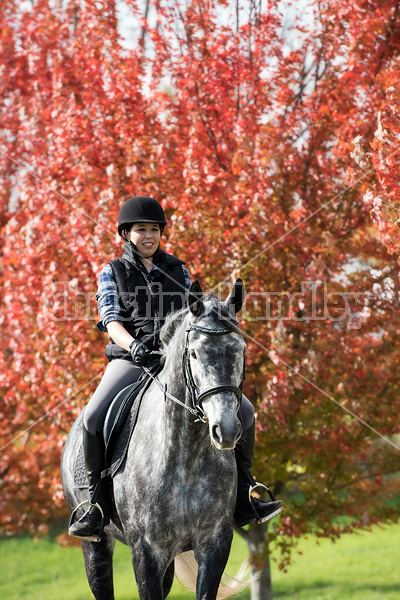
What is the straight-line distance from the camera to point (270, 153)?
23.7 ft

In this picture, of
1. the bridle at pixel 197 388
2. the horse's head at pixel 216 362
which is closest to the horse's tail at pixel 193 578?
the bridle at pixel 197 388

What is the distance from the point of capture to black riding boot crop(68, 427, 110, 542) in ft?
15.5

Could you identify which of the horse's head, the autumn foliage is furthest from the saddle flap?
the autumn foliage

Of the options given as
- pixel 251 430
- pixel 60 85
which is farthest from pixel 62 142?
pixel 251 430

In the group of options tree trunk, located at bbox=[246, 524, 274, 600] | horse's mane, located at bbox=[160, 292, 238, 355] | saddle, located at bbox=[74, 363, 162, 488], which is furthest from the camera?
tree trunk, located at bbox=[246, 524, 274, 600]

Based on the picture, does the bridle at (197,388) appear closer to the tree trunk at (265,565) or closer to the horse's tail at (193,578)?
the horse's tail at (193,578)

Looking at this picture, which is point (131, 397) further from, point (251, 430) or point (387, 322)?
point (387, 322)

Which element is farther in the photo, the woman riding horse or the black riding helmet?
the black riding helmet

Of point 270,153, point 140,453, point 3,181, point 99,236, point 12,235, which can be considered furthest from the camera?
point 3,181

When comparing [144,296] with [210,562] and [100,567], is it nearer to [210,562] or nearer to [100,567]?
[210,562]

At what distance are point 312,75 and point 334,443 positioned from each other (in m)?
4.47

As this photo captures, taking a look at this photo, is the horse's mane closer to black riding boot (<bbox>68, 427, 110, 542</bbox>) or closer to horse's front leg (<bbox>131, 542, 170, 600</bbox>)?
black riding boot (<bbox>68, 427, 110, 542</bbox>)

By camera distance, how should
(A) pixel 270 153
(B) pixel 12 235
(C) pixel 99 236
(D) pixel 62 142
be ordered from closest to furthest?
(A) pixel 270 153, (C) pixel 99 236, (D) pixel 62 142, (B) pixel 12 235

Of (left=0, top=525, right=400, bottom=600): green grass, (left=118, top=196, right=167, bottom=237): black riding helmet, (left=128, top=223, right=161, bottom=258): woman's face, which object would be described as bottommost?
(left=0, top=525, right=400, bottom=600): green grass
